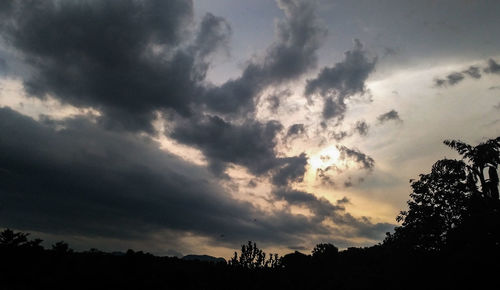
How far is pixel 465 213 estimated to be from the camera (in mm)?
24703

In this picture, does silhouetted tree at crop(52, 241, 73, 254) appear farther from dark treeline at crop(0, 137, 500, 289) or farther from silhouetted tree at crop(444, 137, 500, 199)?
silhouetted tree at crop(444, 137, 500, 199)

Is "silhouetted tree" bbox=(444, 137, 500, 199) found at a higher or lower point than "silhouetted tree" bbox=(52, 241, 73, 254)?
higher

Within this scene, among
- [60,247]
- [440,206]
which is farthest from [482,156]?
[60,247]

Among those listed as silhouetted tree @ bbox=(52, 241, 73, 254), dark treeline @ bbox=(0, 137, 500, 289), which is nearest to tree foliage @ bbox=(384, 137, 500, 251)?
dark treeline @ bbox=(0, 137, 500, 289)

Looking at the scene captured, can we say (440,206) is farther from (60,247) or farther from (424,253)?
(60,247)

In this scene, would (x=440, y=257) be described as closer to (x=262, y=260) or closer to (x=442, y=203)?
(x=442, y=203)

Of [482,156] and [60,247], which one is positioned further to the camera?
[60,247]

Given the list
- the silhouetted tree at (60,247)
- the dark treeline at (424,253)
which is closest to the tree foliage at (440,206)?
the dark treeline at (424,253)

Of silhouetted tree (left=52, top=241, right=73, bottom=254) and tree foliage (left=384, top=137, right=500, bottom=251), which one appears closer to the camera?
tree foliage (left=384, top=137, right=500, bottom=251)

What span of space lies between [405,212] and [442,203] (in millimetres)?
3523

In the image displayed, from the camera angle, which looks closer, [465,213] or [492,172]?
[465,213]

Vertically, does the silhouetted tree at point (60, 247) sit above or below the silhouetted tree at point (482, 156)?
below

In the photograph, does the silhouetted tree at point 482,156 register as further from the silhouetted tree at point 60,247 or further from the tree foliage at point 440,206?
the silhouetted tree at point 60,247

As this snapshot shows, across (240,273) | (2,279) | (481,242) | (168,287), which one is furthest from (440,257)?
(240,273)
